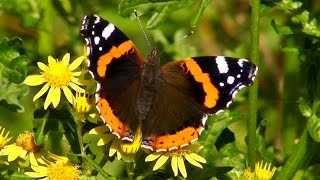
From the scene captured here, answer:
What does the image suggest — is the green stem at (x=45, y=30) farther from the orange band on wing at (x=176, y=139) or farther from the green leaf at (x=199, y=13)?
the orange band on wing at (x=176, y=139)

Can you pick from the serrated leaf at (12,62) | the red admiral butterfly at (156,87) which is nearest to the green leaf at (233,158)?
the red admiral butterfly at (156,87)

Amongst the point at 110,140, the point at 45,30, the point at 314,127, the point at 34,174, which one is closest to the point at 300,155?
the point at 314,127

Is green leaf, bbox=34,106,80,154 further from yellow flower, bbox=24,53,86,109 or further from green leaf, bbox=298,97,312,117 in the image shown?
green leaf, bbox=298,97,312,117

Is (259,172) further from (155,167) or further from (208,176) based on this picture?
(155,167)

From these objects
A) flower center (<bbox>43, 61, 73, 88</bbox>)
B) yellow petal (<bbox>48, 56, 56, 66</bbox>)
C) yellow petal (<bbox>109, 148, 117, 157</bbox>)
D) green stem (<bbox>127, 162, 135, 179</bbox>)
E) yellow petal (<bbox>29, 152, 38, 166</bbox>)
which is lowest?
green stem (<bbox>127, 162, 135, 179</bbox>)

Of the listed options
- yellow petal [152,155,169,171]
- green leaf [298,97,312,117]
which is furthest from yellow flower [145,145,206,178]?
green leaf [298,97,312,117]

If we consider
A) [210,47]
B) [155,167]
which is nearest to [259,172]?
[155,167]

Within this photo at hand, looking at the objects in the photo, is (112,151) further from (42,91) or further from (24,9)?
(24,9)
